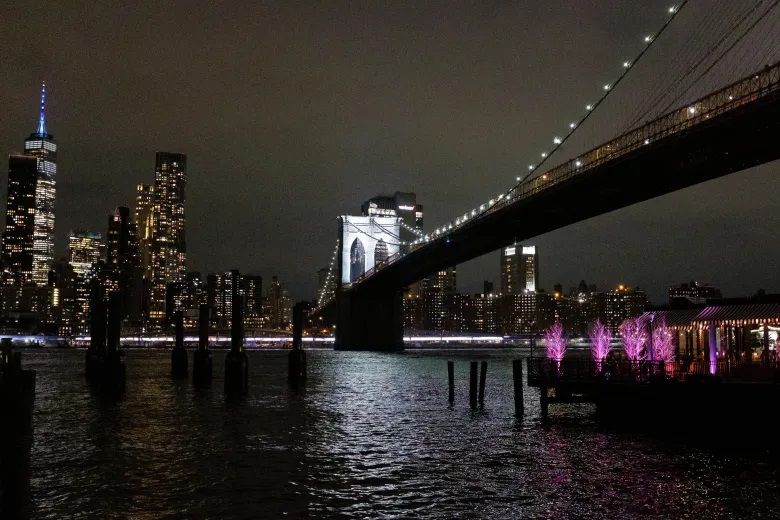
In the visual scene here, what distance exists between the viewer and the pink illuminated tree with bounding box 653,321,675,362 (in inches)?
1260

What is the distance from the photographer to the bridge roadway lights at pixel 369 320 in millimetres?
96812

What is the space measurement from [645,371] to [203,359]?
101 ft

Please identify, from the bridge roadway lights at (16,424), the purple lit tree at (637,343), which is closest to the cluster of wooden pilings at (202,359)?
the purple lit tree at (637,343)

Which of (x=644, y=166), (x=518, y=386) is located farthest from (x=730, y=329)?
(x=644, y=166)

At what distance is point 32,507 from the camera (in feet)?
51.7

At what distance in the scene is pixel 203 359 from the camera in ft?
164

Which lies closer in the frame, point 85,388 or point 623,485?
point 623,485

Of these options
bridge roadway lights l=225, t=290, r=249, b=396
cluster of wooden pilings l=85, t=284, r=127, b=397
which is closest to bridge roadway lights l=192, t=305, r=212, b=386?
bridge roadway lights l=225, t=290, r=249, b=396

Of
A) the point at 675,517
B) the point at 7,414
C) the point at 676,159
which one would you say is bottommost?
the point at 675,517

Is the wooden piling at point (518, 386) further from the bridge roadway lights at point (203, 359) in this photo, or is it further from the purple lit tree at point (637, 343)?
the bridge roadway lights at point (203, 359)

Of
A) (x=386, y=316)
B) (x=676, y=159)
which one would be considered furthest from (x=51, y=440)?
(x=386, y=316)

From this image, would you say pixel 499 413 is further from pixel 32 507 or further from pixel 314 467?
pixel 32 507

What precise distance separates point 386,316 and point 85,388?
53590mm

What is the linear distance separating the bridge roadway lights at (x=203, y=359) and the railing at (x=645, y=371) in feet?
80.3
